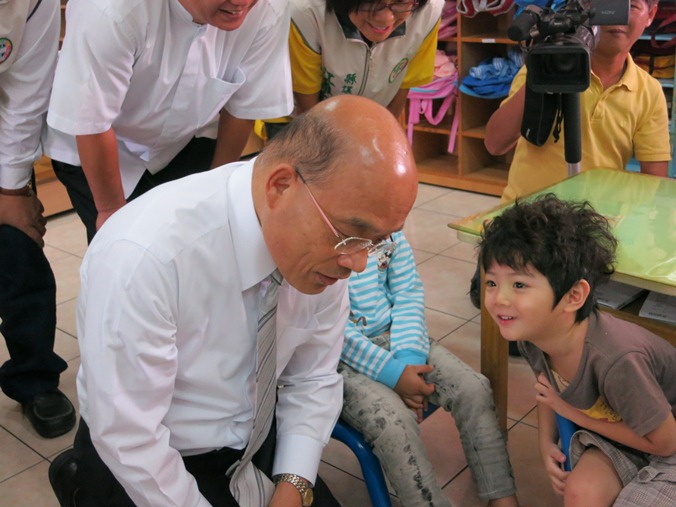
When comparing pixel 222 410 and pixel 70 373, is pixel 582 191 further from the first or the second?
pixel 70 373

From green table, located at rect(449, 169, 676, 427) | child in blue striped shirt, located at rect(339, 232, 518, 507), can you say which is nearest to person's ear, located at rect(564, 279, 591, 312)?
green table, located at rect(449, 169, 676, 427)

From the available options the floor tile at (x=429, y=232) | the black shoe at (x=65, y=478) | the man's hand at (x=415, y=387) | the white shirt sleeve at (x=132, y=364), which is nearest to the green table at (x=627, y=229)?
the man's hand at (x=415, y=387)

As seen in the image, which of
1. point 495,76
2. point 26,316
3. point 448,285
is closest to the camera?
point 26,316

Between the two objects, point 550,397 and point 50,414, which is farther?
point 50,414

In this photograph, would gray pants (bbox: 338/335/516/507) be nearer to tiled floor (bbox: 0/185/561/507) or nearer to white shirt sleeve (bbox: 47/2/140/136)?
tiled floor (bbox: 0/185/561/507)

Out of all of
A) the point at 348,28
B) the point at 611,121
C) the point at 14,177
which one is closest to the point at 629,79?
the point at 611,121

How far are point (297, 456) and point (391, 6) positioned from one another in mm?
1163

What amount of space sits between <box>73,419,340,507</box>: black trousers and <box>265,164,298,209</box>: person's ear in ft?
1.50

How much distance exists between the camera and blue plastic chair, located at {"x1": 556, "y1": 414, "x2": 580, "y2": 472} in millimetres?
1554

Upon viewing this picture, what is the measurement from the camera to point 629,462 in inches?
57.2

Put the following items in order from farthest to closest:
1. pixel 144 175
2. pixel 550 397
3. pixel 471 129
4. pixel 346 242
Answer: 1. pixel 471 129
2. pixel 144 175
3. pixel 550 397
4. pixel 346 242

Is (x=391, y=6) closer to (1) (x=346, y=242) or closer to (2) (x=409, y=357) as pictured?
(2) (x=409, y=357)

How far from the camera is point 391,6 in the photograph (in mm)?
2020

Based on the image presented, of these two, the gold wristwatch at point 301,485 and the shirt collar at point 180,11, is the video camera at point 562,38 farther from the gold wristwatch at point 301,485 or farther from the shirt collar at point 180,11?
the gold wristwatch at point 301,485
